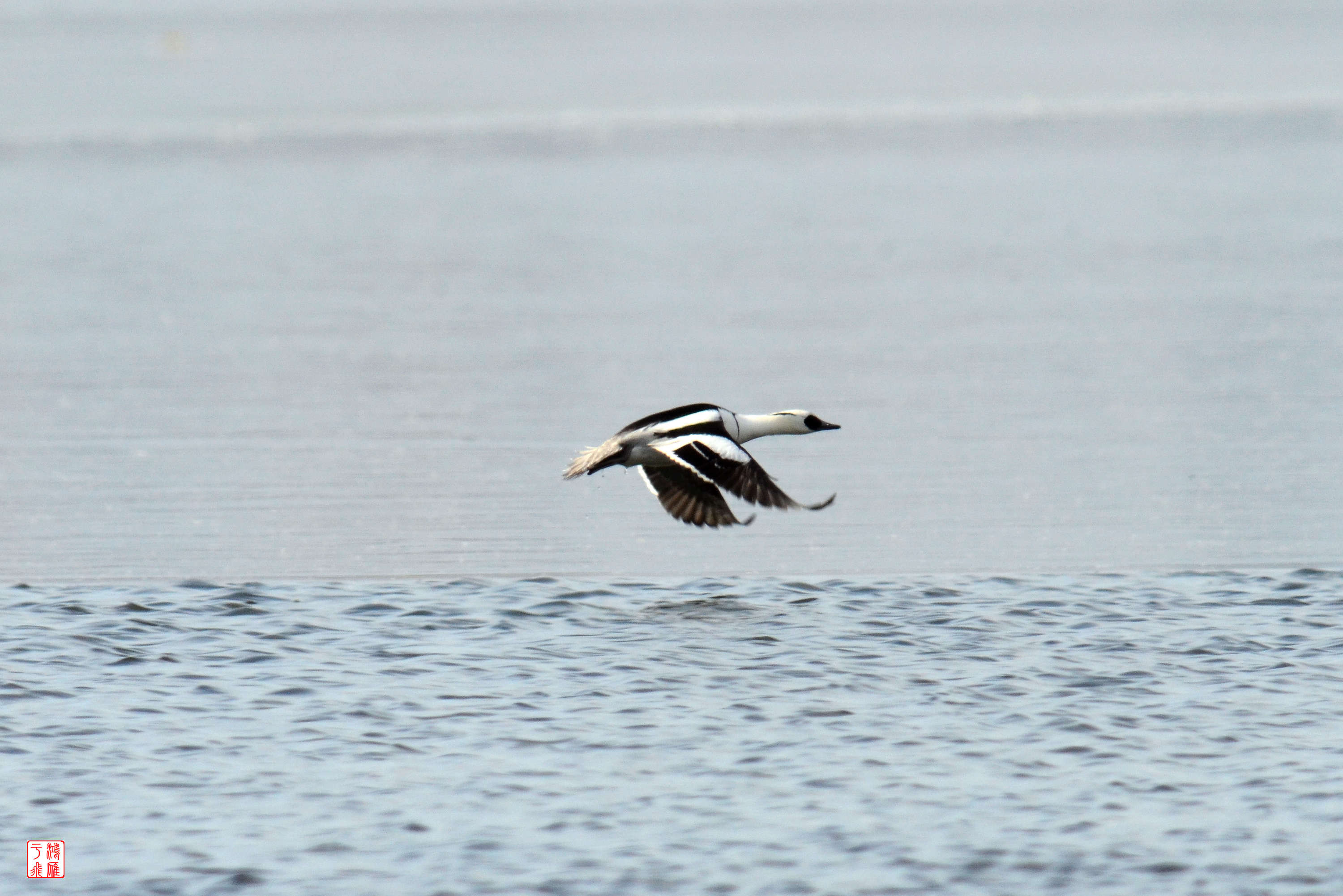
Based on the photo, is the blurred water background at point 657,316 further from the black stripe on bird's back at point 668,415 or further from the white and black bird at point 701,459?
the black stripe on bird's back at point 668,415

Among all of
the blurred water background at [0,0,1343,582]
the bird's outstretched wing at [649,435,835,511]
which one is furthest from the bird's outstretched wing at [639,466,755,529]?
the bird's outstretched wing at [649,435,835,511]

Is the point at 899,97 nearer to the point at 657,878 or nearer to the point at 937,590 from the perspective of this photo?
the point at 937,590

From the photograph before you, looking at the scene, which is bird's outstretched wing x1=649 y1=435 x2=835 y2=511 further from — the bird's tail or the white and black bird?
the bird's tail

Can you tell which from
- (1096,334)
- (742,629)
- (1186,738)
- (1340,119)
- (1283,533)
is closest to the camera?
(1186,738)

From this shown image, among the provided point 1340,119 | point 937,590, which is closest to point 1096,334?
point 937,590

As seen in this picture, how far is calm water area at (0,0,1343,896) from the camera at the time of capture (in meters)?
6.55

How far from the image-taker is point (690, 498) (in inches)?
395

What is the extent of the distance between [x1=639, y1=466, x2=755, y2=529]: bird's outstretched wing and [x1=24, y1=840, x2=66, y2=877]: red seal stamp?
404 centimetres

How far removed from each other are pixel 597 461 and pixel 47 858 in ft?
12.0

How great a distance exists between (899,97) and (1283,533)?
2891 centimetres

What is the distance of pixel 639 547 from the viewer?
10.5 metres

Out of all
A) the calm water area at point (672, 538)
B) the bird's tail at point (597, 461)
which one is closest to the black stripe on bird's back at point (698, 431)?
the bird's tail at point (597, 461)

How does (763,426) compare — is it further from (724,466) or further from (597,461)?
(597,461)

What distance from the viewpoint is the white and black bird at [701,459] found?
9305mm
